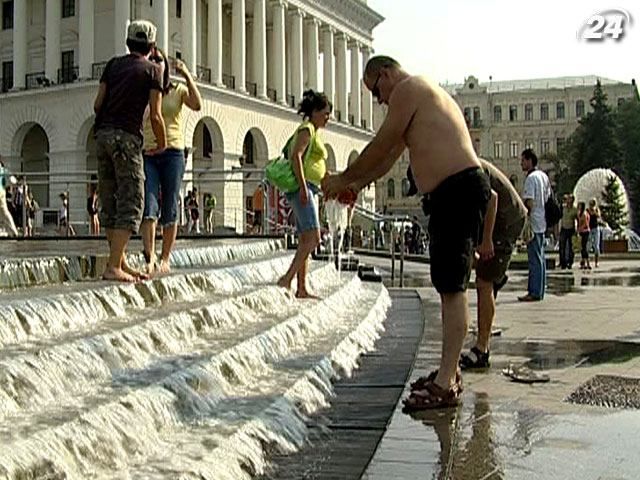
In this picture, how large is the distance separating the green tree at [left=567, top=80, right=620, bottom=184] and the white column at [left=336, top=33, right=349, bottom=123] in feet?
76.2

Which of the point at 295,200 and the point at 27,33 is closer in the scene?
the point at 295,200

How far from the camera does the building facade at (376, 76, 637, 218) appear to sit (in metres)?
Answer: 109

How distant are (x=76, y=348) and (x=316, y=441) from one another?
1192mm

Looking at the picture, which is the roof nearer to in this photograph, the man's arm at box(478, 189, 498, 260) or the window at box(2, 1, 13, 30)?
the window at box(2, 1, 13, 30)

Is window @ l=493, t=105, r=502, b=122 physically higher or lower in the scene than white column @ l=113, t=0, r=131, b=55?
higher

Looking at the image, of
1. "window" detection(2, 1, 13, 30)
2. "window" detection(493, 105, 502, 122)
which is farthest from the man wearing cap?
"window" detection(493, 105, 502, 122)

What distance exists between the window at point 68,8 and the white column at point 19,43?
2.22 metres

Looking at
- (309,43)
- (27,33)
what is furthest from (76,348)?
(309,43)

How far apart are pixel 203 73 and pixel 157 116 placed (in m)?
42.0

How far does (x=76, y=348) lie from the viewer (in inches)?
152

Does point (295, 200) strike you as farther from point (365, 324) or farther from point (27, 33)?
point (27, 33)

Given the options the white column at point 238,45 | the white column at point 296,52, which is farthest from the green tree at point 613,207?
the white column at point 296,52

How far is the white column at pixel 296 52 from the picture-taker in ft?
187

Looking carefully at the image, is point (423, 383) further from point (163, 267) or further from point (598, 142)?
point (598, 142)
